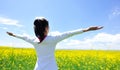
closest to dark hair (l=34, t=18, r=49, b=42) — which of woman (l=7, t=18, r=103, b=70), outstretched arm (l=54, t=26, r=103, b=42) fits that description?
woman (l=7, t=18, r=103, b=70)

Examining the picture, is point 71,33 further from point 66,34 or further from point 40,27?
point 40,27

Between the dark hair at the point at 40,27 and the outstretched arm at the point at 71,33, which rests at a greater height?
the dark hair at the point at 40,27

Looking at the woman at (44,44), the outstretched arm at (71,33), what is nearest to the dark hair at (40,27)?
the woman at (44,44)

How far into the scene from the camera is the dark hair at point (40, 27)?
14.9 ft

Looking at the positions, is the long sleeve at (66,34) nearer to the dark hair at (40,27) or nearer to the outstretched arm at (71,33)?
the outstretched arm at (71,33)

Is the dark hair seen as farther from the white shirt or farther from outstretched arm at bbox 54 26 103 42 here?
outstretched arm at bbox 54 26 103 42

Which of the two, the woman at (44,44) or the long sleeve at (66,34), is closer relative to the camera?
the long sleeve at (66,34)

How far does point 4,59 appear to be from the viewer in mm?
11500

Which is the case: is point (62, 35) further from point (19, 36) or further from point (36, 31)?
point (19, 36)

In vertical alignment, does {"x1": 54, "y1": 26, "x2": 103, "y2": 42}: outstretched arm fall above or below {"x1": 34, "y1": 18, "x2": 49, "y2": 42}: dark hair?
below

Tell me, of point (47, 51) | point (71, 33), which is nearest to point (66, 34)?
point (71, 33)

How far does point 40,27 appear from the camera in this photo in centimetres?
457

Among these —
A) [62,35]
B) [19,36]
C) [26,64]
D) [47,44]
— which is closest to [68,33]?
[62,35]

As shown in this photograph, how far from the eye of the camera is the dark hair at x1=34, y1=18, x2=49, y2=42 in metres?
4.54
